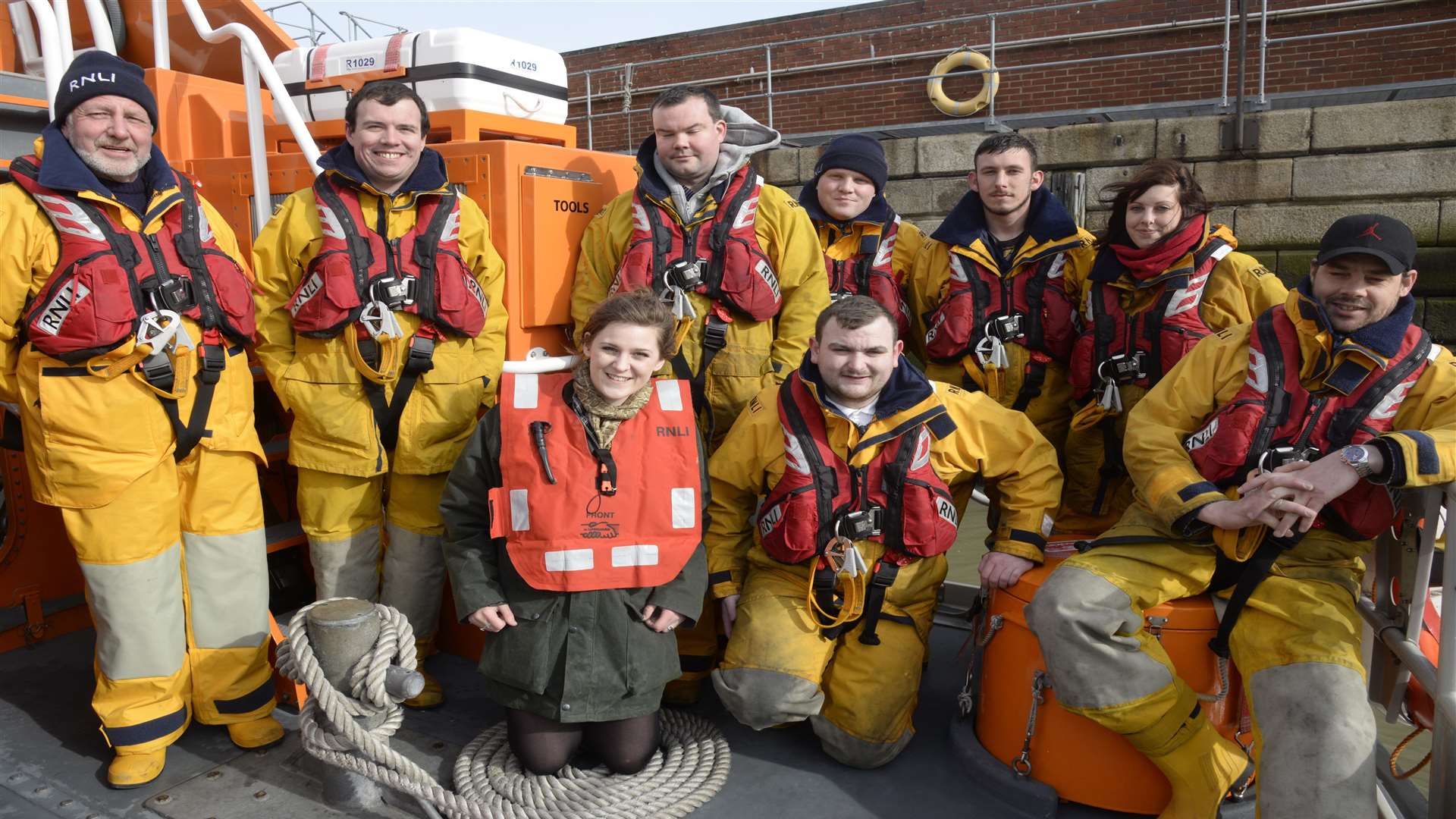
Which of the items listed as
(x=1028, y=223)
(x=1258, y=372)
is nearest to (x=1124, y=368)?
(x=1028, y=223)

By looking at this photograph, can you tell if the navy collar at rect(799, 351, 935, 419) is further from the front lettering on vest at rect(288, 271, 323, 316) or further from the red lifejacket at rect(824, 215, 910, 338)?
the front lettering on vest at rect(288, 271, 323, 316)

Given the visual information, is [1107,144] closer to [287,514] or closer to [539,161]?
[539,161]

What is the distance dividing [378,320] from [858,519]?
172cm

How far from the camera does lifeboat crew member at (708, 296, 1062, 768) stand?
10.2 ft

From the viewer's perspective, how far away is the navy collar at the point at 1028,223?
393 cm

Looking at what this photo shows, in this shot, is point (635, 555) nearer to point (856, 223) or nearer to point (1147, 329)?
point (856, 223)

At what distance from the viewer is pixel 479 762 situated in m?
3.12

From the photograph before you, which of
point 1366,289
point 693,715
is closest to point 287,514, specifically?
point 693,715

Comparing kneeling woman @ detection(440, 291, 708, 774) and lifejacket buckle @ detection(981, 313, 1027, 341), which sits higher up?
lifejacket buckle @ detection(981, 313, 1027, 341)

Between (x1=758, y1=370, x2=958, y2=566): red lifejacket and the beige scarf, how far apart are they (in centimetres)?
50

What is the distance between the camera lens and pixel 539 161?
3893mm

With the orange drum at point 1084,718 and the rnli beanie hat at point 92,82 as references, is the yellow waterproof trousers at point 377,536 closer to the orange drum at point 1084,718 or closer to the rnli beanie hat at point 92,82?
the rnli beanie hat at point 92,82

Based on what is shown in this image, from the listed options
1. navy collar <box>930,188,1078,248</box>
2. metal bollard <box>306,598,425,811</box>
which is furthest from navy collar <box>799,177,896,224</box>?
metal bollard <box>306,598,425,811</box>

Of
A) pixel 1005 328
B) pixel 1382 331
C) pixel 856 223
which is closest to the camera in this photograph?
pixel 1382 331
